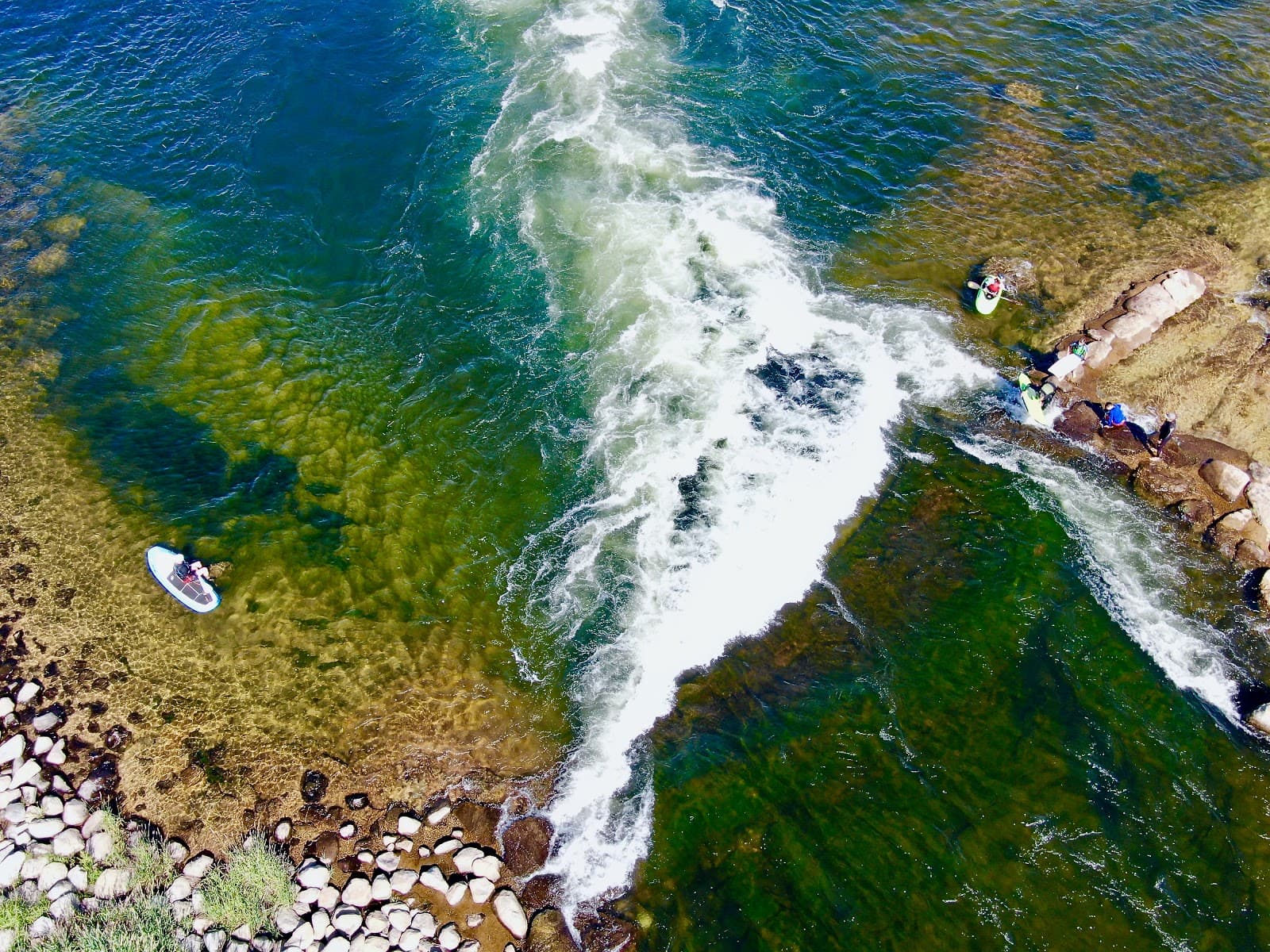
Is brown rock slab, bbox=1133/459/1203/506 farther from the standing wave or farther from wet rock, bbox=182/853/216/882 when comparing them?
wet rock, bbox=182/853/216/882

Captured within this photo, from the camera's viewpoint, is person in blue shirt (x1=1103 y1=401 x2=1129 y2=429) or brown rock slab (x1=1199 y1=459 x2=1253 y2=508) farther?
person in blue shirt (x1=1103 y1=401 x2=1129 y2=429)

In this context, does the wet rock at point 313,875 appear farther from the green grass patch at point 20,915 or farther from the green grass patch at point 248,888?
the green grass patch at point 20,915

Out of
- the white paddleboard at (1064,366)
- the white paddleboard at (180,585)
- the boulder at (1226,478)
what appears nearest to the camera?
the white paddleboard at (180,585)

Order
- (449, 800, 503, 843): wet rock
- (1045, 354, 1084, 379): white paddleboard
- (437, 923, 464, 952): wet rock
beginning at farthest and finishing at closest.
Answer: (1045, 354, 1084, 379): white paddleboard < (449, 800, 503, 843): wet rock < (437, 923, 464, 952): wet rock

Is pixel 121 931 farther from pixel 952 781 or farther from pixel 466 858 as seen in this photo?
pixel 952 781

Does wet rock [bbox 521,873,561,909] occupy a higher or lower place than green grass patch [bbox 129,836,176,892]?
higher

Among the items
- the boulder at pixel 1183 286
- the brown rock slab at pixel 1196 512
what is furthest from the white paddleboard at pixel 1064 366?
the brown rock slab at pixel 1196 512

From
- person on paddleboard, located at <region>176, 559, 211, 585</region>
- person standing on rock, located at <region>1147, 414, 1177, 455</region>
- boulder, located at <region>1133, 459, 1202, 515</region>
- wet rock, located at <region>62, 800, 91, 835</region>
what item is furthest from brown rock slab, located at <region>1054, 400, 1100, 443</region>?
wet rock, located at <region>62, 800, 91, 835</region>

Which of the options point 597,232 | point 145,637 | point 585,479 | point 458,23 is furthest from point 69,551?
point 458,23
